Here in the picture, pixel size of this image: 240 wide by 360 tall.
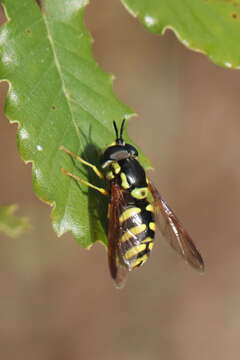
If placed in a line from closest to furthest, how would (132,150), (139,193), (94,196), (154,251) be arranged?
(94,196)
(132,150)
(139,193)
(154,251)

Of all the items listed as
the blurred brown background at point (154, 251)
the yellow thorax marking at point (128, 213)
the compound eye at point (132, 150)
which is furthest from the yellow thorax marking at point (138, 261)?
the blurred brown background at point (154, 251)

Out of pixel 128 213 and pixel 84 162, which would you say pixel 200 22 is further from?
pixel 128 213

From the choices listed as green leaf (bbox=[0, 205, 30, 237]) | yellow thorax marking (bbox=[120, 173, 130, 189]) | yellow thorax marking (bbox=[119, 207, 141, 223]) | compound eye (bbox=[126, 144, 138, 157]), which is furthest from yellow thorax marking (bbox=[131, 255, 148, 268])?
green leaf (bbox=[0, 205, 30, 237])

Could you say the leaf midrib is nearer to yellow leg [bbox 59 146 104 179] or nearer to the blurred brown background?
yellow leg [bbox 59 146 104 179]

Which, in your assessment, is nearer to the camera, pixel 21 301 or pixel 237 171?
pixel 21 301

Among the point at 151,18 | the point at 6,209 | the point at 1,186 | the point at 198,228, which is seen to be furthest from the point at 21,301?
the point at 151,18

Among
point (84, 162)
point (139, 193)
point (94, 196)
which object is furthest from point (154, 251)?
point (84, 162)

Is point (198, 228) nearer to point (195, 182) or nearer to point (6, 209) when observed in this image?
point (195, 182)
